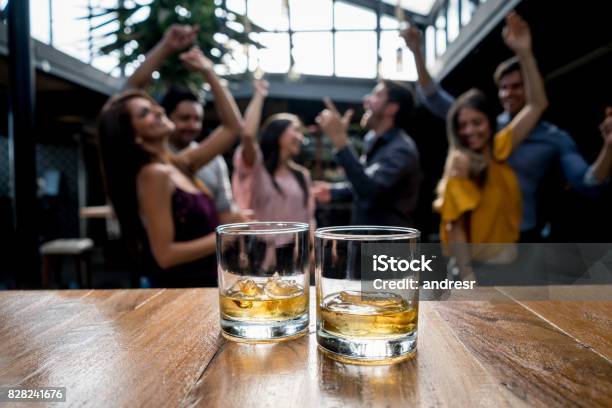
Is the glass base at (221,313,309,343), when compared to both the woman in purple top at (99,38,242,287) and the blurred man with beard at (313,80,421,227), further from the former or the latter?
the blurred man with beard at (313,80,421,227)

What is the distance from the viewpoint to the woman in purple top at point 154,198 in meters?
1.51

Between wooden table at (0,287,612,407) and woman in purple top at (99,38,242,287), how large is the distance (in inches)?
30.1

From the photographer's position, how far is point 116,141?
5.40 ft

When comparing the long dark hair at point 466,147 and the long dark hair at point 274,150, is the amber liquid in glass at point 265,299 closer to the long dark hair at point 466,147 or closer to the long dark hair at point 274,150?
the long dark hair at point 466,147

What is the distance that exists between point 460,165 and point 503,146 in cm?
24

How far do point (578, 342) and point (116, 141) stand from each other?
1.51 m

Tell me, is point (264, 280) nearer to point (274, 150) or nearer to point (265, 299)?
point (265, 299)

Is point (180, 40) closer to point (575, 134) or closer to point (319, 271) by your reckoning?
point (319, 271)

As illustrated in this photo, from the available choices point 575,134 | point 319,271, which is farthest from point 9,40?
point 575,134

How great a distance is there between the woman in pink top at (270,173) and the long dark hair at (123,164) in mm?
810

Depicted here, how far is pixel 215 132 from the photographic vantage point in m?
2.11

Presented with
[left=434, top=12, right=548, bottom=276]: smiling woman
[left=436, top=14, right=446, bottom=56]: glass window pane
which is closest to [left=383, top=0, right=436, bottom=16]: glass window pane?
[left=436, top=14, right=446, bottom=56]: glass window pane

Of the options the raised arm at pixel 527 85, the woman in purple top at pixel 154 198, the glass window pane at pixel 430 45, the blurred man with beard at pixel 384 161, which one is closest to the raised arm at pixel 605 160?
the raised arm at pixel 527 85

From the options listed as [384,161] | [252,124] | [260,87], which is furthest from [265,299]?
[260,87]
